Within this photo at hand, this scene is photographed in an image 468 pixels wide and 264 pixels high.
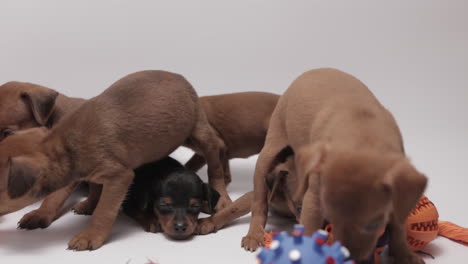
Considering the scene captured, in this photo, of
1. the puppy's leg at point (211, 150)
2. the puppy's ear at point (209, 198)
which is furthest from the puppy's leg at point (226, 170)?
the puppy's ear at point (209, 198)

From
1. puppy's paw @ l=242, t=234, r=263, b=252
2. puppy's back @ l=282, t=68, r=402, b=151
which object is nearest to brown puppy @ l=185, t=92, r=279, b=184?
puppy's back @ l=282, t=68, r=402, b=151

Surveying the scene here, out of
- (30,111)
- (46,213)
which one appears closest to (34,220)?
(46,213)

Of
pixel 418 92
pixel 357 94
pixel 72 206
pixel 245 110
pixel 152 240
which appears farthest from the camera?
pixel 418 92

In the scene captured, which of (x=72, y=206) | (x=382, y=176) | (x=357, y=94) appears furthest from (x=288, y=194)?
(x=72, y=206)

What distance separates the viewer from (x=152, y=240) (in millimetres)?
4812

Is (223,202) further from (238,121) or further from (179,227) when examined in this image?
(238,121)

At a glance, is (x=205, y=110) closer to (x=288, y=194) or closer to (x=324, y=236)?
(x=288, y=194)

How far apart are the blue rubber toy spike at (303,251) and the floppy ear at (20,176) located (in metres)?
1.95

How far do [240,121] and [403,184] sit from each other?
10.4ft

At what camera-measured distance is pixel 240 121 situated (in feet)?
20.3

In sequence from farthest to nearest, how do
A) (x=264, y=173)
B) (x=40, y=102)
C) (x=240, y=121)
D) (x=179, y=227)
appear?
(x=240, y=121), (x=40, y=102), (x=264, y=173), (x=179, y=227)

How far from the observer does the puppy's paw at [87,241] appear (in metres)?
4.59

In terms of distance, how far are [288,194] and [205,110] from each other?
1767mm

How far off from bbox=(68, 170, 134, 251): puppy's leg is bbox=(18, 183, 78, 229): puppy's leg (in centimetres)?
50
